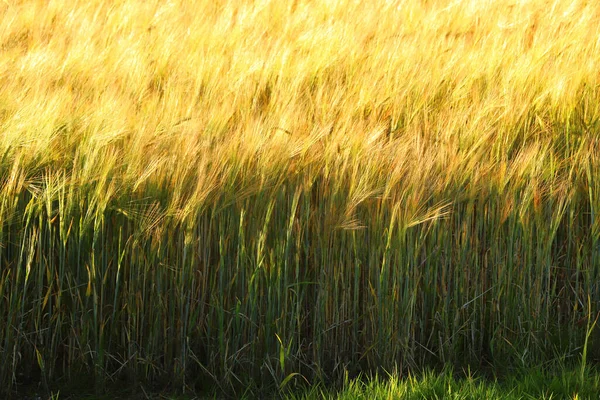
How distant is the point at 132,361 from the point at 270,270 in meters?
0.39

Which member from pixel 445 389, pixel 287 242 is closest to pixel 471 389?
pixel 445 389

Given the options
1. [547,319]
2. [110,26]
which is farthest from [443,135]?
[110,26]

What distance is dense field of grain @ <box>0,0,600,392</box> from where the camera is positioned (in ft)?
6.73

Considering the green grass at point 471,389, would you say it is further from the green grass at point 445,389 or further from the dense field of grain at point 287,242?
the dense field of grain at point 287,242

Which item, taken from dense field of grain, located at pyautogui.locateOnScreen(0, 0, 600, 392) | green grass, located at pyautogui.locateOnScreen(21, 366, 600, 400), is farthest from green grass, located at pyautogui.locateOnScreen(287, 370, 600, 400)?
dense field of grain, located at pyautogui.locateOnScreen(0, 0, 600, 392)

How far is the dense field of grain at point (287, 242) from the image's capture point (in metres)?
2.05

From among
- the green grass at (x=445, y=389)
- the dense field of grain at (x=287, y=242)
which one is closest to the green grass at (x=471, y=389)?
the green grass at (x=445, y=389)

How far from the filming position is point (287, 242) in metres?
2.06

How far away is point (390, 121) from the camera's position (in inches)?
100

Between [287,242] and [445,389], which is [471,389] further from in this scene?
[287,242]

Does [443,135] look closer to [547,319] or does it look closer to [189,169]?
[547,319]

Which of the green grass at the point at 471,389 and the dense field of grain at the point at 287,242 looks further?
the dense field of grain at the point at 287,242

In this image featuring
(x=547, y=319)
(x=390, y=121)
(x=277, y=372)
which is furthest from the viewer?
(x=390, y=121)

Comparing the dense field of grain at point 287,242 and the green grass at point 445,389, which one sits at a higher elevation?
the dense field of grain at point 287,242
